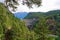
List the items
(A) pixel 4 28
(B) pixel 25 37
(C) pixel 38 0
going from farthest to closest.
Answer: (C) pixel 38 0
(B) pixel 25 37
(A) pixel 4 28

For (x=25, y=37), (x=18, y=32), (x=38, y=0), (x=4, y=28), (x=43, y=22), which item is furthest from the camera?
(x=43, y=22)

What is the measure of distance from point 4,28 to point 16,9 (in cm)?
151

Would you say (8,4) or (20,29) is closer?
(20,29)

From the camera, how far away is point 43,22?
9.20 metres

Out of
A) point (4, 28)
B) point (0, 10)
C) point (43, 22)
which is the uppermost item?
point (0, 10)

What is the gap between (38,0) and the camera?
5.75m

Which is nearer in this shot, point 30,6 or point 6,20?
point 6,20

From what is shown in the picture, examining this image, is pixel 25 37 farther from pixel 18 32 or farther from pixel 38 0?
pixel 38 0

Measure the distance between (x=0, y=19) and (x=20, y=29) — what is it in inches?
23.5

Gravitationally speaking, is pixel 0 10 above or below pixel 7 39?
above

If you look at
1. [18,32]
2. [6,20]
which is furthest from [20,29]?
[6,20]

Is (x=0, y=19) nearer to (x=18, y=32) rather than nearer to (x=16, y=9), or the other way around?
(x=18, y=32)

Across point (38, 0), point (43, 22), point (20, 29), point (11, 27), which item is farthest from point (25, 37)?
point (43, 22)

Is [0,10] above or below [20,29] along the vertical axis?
above
